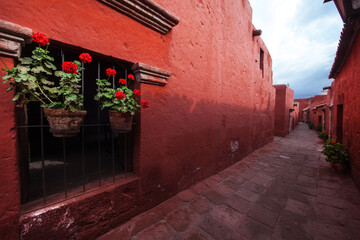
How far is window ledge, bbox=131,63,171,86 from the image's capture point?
6.70 feet

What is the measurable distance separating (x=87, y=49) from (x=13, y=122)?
1.04 metres

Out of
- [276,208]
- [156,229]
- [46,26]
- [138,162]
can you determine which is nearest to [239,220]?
[276,208]

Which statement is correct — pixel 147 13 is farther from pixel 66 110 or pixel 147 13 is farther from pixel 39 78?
pixel 66 110

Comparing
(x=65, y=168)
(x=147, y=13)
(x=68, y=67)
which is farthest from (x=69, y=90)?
(x=147, y=13)

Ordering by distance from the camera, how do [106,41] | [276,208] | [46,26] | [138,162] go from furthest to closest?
[276,208], [138,162], [106,41], [46,26]

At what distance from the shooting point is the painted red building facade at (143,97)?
131 cm

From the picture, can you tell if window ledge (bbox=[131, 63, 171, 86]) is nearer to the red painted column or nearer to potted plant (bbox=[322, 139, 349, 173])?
the red painted column

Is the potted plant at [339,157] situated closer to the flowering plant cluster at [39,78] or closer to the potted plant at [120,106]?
the potted plant at [120,106]

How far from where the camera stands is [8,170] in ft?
4.17

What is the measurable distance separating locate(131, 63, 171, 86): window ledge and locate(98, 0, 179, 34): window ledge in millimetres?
702

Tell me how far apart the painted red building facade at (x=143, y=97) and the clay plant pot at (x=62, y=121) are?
30 cm

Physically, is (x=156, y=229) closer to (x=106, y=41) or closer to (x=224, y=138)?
(x=106, y=41)

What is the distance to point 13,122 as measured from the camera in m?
1.29

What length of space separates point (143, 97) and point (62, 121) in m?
1.04
